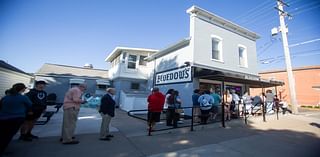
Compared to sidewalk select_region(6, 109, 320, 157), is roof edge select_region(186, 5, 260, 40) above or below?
above

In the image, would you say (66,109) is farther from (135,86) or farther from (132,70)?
(135,86)

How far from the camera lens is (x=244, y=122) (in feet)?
26.1

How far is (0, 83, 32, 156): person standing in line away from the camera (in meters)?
3.38

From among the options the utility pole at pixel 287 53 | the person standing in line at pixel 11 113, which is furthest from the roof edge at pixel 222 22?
the person standing in line at pixel 11 113

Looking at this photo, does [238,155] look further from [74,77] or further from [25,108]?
[74,77]

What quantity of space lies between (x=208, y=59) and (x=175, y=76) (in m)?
2.45

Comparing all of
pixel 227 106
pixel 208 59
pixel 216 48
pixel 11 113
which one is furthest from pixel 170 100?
pixel 216 48

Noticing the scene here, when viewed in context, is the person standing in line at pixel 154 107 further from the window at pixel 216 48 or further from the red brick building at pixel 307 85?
the red brick building at pixel 307 85

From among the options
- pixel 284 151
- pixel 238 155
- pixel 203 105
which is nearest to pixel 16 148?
pixel 238 155

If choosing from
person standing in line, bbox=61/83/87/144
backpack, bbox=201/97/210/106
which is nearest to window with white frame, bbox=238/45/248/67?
backpack, bbox=201/97/210/106

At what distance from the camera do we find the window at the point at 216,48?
11047 millimetres

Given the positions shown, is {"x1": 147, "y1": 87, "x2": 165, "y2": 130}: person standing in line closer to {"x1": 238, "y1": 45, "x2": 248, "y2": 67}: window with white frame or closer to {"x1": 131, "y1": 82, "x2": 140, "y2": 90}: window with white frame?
{"x1": 238, "y1": 45, "x2": 248, "y2": 67}: window with white frame

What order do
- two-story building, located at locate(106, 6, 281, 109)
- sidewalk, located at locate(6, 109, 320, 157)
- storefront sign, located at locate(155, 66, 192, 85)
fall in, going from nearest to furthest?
1. sidewalk, located at locate(6, 109, 320, 157)
2. two-story building, located at locate(106, 6, 281, 109)
3. storefront sign, located at locate(155, 66, 192, 85)

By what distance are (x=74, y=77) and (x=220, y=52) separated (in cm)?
1514
